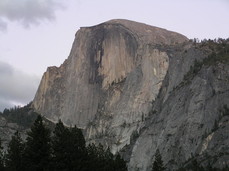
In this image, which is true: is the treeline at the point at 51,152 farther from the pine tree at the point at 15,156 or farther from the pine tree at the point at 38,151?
the pine tree at the point at 15,156

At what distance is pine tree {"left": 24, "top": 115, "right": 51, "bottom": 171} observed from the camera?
174 feet

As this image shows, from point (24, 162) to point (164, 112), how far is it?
473 feet

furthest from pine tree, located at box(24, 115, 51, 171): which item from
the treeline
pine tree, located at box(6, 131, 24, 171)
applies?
pine tree, located at box(6, 131, 24, 171)

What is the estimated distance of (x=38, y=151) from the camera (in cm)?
5372

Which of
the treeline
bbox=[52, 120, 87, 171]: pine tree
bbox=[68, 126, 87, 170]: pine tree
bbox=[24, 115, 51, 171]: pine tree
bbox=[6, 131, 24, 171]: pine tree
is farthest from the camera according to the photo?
bbox=[6, 131, 24, 171]: pine tree

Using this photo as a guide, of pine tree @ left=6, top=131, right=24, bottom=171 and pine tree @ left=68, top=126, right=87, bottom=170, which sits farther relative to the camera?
pine tree @ left=6, top=131, right=24, bottom=171

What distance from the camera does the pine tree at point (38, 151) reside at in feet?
174

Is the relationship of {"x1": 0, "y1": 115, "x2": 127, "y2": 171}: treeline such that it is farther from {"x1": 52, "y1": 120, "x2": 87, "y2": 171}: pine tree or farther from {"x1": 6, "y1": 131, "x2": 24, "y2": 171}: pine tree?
{"x1": 6, "y1": 131, "x2": 24, "y2": 171}: pine tree

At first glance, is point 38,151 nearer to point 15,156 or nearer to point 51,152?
point 51,152

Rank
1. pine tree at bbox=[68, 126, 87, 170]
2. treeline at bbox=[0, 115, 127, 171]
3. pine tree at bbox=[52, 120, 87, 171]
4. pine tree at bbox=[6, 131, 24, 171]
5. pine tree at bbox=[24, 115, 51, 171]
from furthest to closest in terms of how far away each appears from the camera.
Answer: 1. pine tree at bbox=[6, 131, 24, 171]
2. pine tree at bbox=[68, 126, 87, 170]
3. pine tree at bbox=[52, 120, 87, 171]
4. treeline at bbox=[0, 115, 127, 171]
5. pine tree at bbox=[24, 115, 51, 171]

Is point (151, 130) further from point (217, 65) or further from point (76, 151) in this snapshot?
point (76, 151)

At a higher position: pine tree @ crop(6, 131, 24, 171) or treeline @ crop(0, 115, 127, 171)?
pine tree @ crop(6, 131, 24, 171)

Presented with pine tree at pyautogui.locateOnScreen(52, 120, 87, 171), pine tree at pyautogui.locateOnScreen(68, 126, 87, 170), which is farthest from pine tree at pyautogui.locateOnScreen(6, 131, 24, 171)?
pine tree at pyautogui.locateOnScreen(68, 126, 87, 170)

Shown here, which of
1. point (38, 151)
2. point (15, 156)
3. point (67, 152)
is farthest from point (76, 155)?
point (15, 156)
